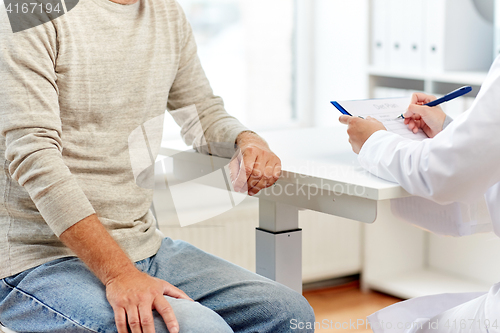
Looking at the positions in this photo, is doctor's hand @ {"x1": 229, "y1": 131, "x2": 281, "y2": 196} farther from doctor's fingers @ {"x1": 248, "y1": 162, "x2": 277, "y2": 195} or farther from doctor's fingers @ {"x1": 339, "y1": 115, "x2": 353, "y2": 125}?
doctor's fingers @ {"x1": 339, "y1": 115, "x2": 353, "y2": 125}

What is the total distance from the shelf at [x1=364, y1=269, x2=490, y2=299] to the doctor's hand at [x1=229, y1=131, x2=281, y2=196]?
1385 mm

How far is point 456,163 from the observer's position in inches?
35.1

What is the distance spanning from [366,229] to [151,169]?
145 centimetres

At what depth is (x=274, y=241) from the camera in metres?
1.27

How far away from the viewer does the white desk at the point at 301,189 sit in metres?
0.97

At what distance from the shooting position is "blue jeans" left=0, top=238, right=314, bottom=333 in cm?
91

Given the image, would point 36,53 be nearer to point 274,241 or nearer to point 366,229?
point 274,241

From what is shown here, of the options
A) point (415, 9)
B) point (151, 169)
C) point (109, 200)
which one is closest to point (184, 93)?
point (151, 169)

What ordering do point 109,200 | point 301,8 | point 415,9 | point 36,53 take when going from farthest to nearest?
point 301,8
point 415,9
point 109,200
point 36,53

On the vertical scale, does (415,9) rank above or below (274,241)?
above

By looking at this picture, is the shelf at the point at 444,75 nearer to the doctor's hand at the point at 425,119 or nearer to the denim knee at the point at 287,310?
the doctor's hand at the point at 425,119

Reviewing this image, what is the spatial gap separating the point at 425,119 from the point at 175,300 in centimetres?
56

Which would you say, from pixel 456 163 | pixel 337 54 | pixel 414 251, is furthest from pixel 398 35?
pixel 456 163

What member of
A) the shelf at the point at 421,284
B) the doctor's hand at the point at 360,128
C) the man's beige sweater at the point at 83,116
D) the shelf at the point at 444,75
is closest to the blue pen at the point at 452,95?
the doctor's hand at the point at 360,128
